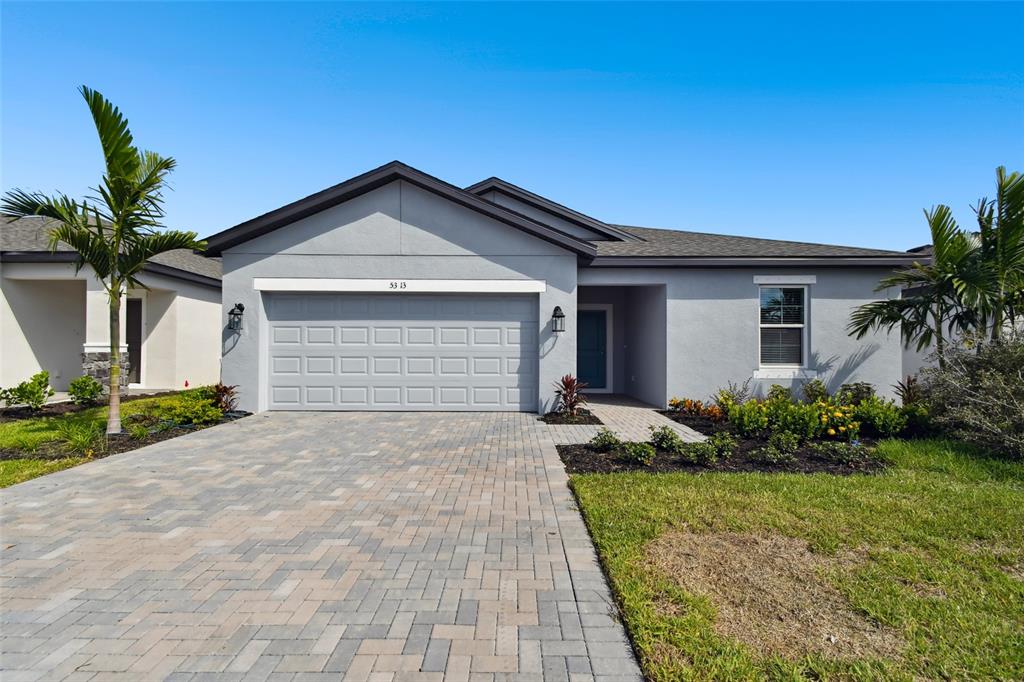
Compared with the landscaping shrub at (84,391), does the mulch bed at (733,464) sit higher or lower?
lower

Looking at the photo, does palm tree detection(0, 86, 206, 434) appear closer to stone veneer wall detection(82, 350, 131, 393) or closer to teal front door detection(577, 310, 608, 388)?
stone veneer wall detection(82, 350, 131, 393)

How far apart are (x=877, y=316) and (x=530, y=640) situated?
11.3 meters

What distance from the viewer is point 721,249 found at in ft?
Result: 40.9

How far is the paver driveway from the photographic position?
2.59m

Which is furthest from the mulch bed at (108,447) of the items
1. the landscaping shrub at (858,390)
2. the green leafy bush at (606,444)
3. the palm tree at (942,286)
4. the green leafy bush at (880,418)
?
the landscaping shrub at (858,390)

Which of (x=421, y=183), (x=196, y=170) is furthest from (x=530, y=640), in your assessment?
(x=196, y=170)

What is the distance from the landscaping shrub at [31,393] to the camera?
1017 cm

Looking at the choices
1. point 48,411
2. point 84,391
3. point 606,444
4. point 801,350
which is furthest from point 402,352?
point 801,350

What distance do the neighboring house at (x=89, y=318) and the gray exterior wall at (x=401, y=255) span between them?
4.64 meters

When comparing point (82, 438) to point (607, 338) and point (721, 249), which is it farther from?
point (721, 249)

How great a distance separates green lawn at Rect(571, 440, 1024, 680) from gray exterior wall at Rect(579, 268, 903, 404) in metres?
5.24

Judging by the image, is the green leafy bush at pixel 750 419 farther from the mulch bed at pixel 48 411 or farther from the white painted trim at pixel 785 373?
the mulch bed at pixel 48 411

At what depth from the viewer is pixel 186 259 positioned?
54.2 feet

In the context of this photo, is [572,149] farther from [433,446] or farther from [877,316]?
[433,446]
